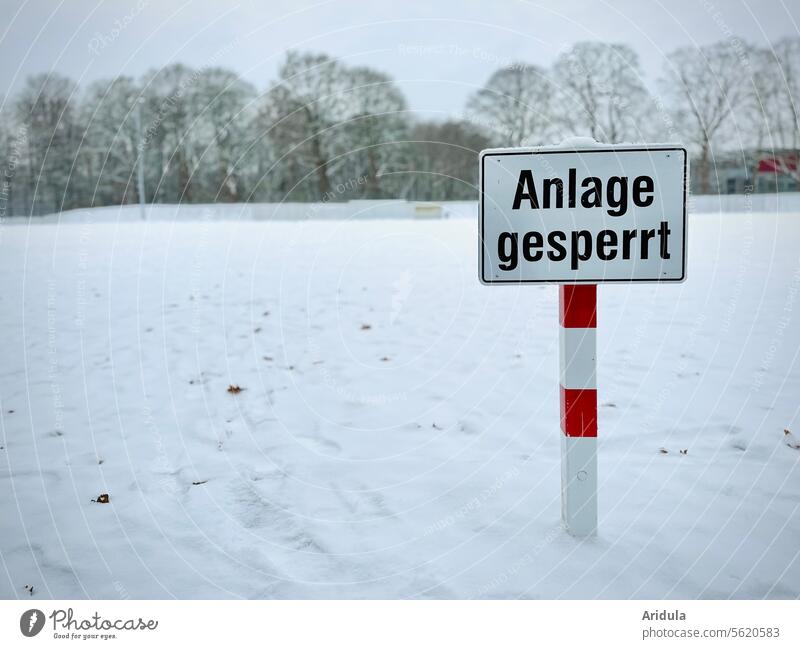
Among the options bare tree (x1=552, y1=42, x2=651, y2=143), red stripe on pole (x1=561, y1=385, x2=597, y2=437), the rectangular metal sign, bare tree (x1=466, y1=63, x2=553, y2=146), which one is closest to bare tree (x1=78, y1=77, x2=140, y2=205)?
bare tree (x1=466, y1=63, x2=553, y2=146)

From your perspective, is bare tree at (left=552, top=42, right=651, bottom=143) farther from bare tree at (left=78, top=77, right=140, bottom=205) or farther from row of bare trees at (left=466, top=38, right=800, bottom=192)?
bare tree at (left=78, top=77, right=140, bottom=205)

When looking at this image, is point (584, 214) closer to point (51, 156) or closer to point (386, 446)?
point (386, 446)

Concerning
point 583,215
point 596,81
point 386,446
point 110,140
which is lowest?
point 386,446

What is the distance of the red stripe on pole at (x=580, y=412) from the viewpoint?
108 inches

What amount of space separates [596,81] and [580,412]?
17513mm

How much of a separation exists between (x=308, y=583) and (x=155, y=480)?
145 cm

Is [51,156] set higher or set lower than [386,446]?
higher

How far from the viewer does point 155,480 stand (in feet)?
11.9

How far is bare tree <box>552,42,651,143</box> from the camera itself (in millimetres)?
13648

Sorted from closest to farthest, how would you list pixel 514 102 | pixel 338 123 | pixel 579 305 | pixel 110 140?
pixel 579 305 < pixel 338 123 < pixel 514 102 < pixel 110 140

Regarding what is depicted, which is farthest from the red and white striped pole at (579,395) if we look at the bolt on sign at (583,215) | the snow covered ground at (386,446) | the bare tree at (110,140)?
the bare tree at (110,140)

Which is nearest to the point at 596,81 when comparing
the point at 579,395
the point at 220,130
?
the point at 579,395

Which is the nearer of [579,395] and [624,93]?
[579,395]

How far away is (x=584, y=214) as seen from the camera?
261 cm
